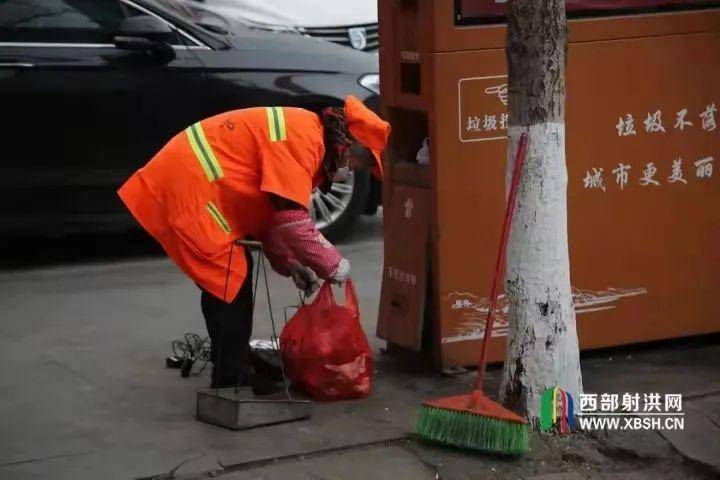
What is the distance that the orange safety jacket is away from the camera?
5.01 meters

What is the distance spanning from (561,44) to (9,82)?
3.86m

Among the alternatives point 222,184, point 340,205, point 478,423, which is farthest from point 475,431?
point 340,205

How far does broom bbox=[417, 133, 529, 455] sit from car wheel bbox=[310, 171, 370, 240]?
354 cm

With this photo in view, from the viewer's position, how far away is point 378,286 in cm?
738

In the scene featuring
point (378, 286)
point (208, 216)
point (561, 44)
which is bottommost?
point (378, 286)

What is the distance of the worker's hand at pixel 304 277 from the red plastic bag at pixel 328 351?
0.14 m

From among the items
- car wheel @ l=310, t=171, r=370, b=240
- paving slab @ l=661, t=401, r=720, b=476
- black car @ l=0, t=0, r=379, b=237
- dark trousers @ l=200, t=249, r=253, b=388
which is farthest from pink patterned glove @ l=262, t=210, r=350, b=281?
car wheel @ l=310, t=171, r=370, b=240

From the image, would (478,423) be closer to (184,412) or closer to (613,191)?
(184,412)

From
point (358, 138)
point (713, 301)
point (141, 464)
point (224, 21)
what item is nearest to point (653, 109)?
point (713, 301)

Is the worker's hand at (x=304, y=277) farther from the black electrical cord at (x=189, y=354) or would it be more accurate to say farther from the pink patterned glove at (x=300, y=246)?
the black electrical cord at (x=189, y=354)

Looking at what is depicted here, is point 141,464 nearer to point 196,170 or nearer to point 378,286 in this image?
point 196,170

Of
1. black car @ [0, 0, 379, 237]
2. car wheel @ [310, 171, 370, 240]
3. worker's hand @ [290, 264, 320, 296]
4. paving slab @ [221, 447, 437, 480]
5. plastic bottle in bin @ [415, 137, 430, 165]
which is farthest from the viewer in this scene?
car wheel @ [310, 171, 370, 240]

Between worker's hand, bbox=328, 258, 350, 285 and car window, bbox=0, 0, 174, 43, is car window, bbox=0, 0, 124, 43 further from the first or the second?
worker's hand, bbox=328, 258, 350, 285

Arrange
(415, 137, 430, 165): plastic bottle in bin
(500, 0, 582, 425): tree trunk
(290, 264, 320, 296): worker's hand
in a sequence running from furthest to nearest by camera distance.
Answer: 1. (415, 137, 430, 165): plastic bottle in bin
2. (290, 264, 320, 296): worker's hand
3. (500, 0, 582, 425): tree trunk
